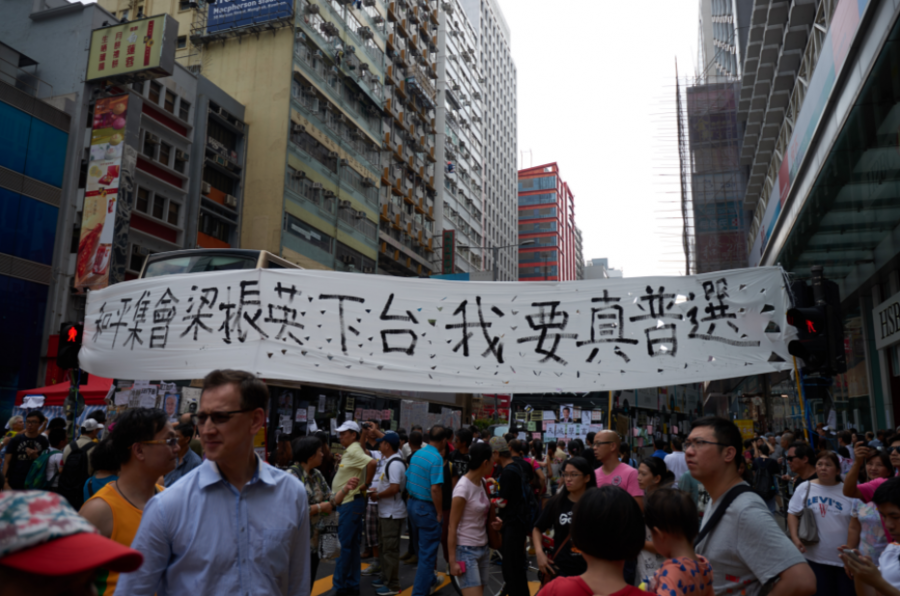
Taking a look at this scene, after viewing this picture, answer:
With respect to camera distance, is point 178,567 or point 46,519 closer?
point 46,519

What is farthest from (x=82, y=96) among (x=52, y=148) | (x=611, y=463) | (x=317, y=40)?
(x=611, y=463)

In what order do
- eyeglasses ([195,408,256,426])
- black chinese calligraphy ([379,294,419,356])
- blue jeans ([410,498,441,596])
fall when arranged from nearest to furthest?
eyeglasses ([195,408,256,426]) < black chinese calligraphy ([379,294,419,356]) < blue jeans ([410,498,441,596])

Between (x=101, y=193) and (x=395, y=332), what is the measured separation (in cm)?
2282

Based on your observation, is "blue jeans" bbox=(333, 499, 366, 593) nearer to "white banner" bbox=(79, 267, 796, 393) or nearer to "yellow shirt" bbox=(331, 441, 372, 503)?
"yellow shirt" bbox=(331, 441, 372, 503)

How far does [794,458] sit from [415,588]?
4.03m

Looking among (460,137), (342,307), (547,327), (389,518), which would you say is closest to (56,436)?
(389,518)

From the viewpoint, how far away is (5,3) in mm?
29656

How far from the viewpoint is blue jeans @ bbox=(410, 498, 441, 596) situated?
22.3ft

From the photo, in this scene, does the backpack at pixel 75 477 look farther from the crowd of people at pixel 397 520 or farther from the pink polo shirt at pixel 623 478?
the pink polo shirt at pixel 623 478

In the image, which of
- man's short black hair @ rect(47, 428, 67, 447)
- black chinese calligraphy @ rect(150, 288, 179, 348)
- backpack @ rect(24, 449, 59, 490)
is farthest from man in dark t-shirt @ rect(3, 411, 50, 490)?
black chinese calligraphy @ rect(150, 288, 179, 348)

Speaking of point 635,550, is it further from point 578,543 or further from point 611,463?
point 611,463

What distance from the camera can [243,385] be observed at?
107 inches

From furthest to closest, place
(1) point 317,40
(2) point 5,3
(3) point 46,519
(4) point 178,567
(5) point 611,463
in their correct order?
1. (1) point 317,40
2. (2) point 5,3
3. (5) point 611,463
4. (4) point 178,567
5. (3) point 46,519

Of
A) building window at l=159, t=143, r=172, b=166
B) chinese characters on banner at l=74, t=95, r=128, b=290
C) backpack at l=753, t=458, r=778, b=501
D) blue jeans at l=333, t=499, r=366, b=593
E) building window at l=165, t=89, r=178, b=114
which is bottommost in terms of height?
blue jeans at l=333, t=499, r=366, b=593
